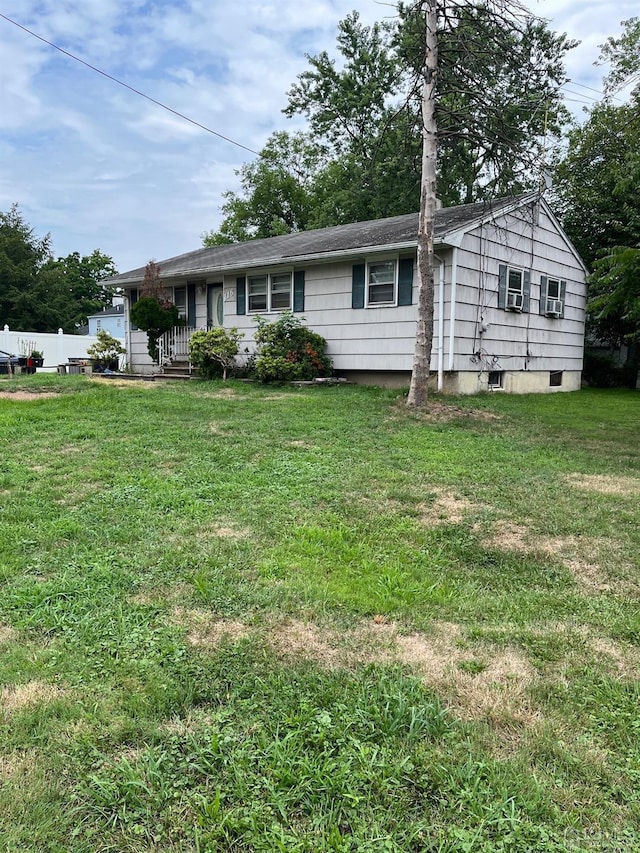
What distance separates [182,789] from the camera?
1488 mm

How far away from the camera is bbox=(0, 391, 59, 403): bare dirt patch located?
841 cm

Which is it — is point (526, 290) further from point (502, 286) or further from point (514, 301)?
point (502, 286)

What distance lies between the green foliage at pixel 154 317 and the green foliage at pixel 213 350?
207 cm

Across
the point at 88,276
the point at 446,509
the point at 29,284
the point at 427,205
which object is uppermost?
the point at 88,276

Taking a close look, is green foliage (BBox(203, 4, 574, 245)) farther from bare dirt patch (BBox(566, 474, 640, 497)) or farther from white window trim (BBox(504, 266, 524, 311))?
bare dirt patch (BBox(566, 474, 640, 497))

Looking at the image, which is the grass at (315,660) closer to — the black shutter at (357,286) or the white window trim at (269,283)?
the black shutter at (357,286)

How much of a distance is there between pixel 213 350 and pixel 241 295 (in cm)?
219

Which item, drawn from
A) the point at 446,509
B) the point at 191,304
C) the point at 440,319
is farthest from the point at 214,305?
the point at 446,509

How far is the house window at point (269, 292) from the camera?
42.5ft

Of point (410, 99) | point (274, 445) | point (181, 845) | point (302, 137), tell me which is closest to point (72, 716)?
point (181, 845)

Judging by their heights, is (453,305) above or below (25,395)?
above

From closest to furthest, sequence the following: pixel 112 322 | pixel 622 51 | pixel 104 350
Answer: pixel 104 350 → pixel 622 51 → pixel 112 322

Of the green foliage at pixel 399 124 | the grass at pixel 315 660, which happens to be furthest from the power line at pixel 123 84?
the grass at pixel 315 660

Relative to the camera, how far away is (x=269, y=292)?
1321 centimetres
